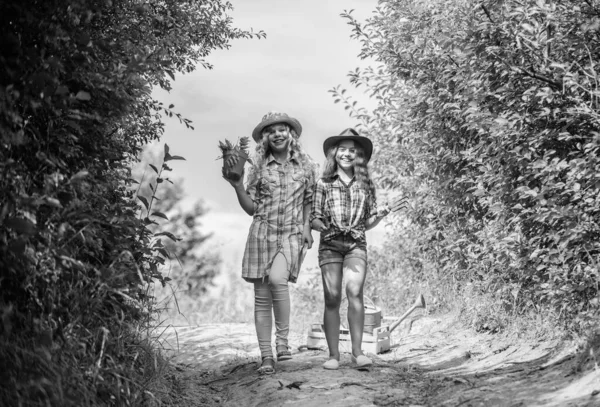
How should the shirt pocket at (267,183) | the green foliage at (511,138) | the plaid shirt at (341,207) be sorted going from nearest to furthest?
the green foliage at (511,138), the plaid shirt at (341,207), the shirt pocket at (267,183)

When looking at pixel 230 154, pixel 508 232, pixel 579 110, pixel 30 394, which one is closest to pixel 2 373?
pixel 30 394

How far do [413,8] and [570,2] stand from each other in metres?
3.35

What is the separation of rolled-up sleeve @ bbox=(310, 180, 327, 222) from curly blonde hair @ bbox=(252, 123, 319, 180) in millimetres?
165

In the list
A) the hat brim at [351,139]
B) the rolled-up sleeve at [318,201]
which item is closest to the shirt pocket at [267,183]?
the rolled-up sleeve at [318,201]

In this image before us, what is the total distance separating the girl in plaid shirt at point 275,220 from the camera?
19.7 feet

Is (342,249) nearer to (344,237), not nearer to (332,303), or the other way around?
→ (344,237)

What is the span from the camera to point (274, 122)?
20.7 feet

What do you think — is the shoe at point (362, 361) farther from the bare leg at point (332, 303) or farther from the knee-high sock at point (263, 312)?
the knee-high sock at point (263, 312)

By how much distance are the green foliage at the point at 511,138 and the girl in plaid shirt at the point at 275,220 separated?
1675 millimetres

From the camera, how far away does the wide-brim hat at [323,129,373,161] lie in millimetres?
6285

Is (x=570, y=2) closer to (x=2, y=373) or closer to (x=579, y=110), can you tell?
(x=579, y=110)

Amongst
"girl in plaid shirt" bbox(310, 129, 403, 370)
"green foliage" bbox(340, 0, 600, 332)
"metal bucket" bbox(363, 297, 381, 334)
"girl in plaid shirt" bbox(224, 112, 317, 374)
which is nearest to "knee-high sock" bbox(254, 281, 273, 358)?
"girl in plaid shirt" bbox(224, 112, 317, 374)

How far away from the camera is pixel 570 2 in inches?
229

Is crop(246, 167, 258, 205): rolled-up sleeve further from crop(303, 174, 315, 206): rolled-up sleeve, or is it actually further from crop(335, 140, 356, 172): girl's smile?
crop(335, 140, 356, 172): girl's smile
